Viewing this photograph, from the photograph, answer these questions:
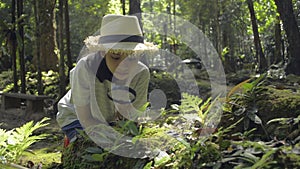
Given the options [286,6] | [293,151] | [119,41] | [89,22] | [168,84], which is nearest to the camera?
[293,151]

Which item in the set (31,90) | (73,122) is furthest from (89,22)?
(73,122)

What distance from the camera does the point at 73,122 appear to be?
309cm

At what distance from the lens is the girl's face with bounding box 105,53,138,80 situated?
2785mm

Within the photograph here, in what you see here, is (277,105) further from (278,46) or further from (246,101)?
(278,46)

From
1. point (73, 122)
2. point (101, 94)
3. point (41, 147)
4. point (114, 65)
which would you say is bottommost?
point (41, 147)

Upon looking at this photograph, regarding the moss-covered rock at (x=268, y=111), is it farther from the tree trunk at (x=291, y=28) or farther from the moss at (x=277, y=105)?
the tree trunk at (x=291, y=28)

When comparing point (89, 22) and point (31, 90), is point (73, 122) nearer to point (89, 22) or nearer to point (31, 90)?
point (31, 90)

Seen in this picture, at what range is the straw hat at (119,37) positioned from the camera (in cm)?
270

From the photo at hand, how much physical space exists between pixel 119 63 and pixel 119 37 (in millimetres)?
186

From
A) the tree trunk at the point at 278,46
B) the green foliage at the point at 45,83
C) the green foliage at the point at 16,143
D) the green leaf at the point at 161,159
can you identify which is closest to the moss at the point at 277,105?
the green leaf at the point at 161,159

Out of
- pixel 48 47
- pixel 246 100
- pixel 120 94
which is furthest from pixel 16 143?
pixel 48 47

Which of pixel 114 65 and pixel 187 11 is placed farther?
pixel 187 11

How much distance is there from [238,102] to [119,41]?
0.91m

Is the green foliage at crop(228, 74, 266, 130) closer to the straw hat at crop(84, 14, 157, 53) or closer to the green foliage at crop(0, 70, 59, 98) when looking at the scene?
the straw hat at crop(84, 14, 157, 53)
